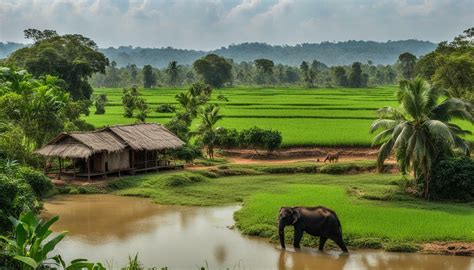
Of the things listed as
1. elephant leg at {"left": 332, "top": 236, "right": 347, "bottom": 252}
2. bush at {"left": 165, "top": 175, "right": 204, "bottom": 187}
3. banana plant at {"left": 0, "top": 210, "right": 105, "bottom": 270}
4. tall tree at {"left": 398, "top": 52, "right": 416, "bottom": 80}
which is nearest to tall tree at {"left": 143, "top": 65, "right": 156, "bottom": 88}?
tall tree at {"left": 398, "top": 52, "right": 416, "bottom": 80}

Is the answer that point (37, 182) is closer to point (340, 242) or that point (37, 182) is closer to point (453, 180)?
point (340, 242)

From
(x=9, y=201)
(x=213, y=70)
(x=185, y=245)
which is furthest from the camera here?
(x=213, y=70)

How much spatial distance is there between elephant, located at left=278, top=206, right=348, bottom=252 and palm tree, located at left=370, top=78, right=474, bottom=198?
19.4 ft

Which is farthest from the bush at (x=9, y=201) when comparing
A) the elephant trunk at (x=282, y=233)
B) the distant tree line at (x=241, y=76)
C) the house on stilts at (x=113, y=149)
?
the distant tree line at (x=241, y=76)

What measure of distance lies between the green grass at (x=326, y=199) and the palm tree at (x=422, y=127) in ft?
5.21

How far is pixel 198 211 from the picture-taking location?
2036 cm

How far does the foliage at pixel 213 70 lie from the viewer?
315 feet

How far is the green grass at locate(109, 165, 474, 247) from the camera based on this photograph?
1630 centimetres

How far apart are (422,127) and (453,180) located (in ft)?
7.08

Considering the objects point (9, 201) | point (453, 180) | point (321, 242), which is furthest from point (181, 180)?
point (9, 201)

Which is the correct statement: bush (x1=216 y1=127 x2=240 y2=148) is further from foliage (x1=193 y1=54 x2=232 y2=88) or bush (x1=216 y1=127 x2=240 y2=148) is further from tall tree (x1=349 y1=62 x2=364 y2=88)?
tall tree (x1=349 y1=62 x2=364 y2=88)

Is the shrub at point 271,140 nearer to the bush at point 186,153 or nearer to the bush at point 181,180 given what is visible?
the bush at point 186,153

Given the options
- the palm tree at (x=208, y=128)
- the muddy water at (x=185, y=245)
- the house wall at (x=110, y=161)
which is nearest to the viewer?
the muddy water at (x=185, y=245)

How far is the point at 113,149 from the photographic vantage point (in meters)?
25.4
